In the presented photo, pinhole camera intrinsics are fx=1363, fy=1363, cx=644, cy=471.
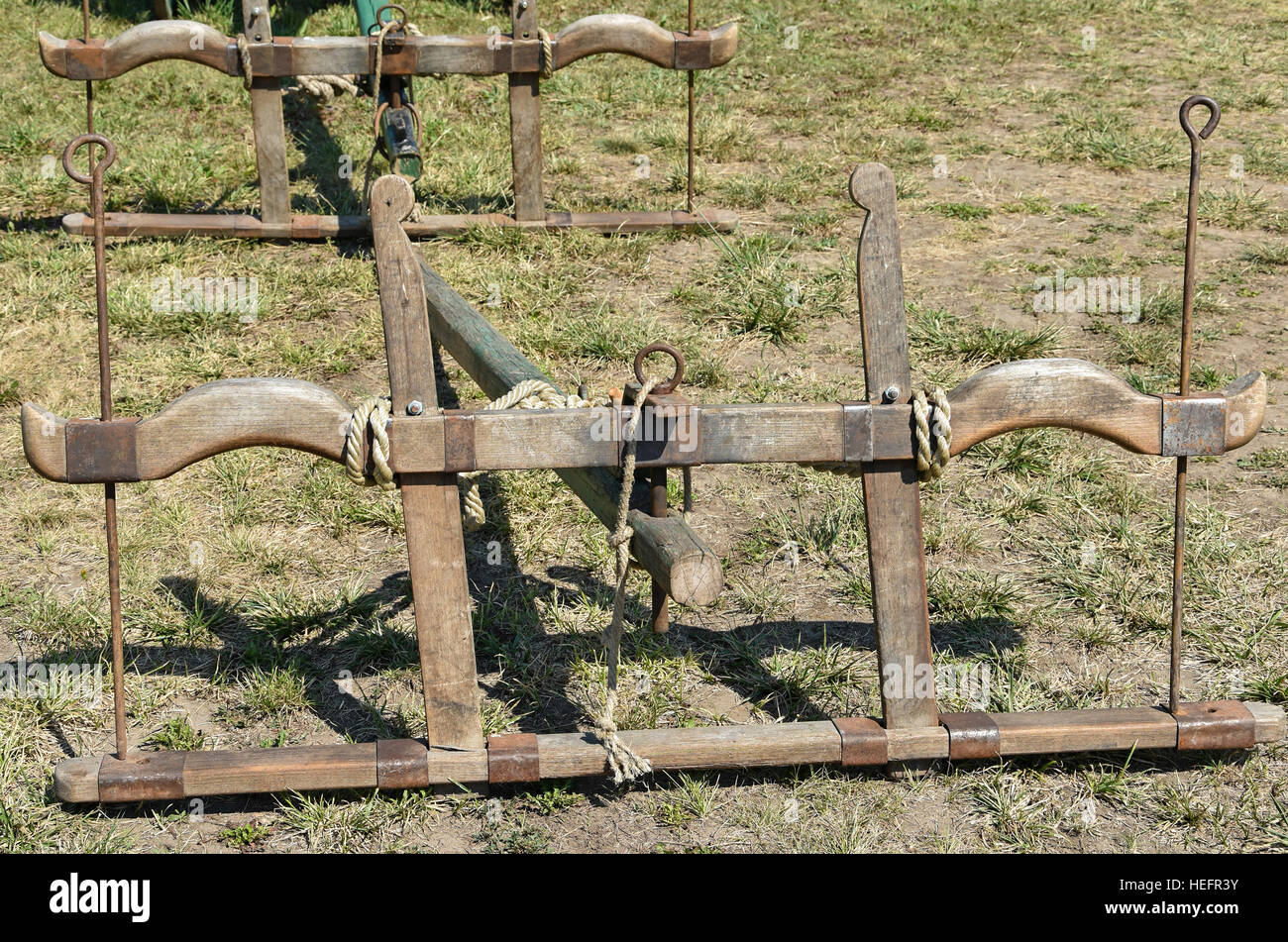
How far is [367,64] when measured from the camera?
6.04 meters

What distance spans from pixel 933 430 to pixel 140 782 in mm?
1829

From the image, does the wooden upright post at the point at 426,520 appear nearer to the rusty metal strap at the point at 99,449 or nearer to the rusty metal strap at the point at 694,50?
the rusty metal strap at the point at 99,449

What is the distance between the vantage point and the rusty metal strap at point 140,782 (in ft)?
9.43

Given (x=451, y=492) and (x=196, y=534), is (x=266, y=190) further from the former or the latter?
(x=451, y=492)

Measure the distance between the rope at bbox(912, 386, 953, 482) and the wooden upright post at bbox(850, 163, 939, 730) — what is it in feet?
0.15

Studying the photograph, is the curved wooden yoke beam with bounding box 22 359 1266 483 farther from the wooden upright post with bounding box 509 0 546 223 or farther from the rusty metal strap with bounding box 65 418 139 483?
the wooden upright post with bounding box 509 0 546 223

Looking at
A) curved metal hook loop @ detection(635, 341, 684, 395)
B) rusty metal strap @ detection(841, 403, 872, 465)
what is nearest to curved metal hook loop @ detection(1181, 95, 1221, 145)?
rusty metal strap @ detection(841, 403, 872, 465)

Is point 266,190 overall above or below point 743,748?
above

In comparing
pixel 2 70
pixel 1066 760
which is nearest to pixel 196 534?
pixel 1066 760

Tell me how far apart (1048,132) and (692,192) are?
7.35 ft

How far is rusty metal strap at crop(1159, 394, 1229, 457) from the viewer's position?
2938mm

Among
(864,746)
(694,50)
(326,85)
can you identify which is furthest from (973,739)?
(326,85)

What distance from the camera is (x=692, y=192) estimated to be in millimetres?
6746

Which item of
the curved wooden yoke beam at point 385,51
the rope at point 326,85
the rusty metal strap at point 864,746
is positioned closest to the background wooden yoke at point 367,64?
the curved wooden yoke beam at point 385,51
